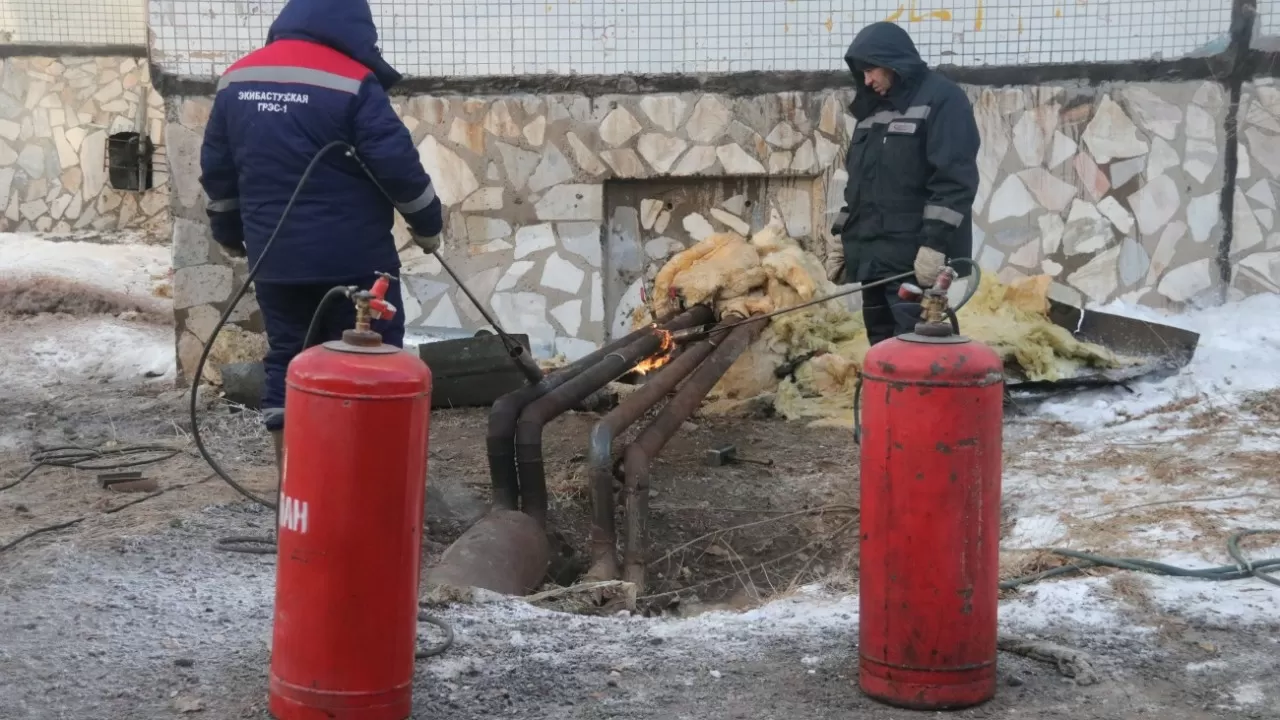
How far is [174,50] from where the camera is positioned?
26.2ft

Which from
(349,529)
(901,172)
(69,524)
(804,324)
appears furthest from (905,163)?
(69,524)

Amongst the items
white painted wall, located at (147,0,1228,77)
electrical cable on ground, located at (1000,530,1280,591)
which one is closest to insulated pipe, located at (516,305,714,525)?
electrical cable on ground, located at (1000,530,1280,591)

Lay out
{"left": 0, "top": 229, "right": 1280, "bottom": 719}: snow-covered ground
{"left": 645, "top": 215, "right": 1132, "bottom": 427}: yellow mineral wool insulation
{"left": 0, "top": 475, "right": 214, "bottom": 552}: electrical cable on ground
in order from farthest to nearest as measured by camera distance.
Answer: {"left": 645, "top": 215, "right": 1132, "bottom": 427}: yellow mineral wool insulation → {"left": 0, "top": 475, "right": 214, "bottom": 552}: electrical cable on ground → {"left": 0, "top": 229, "right": 1280, "bottom": 719}: snow-covered ground

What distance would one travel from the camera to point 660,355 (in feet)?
22.8

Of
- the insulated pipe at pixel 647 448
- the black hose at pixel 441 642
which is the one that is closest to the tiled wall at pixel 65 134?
the insulated pipe at pixel 647 448

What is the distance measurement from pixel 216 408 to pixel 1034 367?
4.70 m

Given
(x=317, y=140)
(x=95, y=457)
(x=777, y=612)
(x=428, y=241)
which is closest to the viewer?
(x=777, y=612)

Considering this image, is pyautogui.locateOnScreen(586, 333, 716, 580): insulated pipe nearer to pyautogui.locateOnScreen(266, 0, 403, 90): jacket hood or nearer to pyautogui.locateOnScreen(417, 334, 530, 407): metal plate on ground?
pyautogui.locateOnScreen(266, 0, 403, 90): jacket hood

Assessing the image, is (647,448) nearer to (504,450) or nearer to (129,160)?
(504,450)

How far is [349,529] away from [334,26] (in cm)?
224

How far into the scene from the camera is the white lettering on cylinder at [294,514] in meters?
3.04

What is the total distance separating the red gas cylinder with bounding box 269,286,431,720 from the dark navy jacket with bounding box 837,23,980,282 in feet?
11.0

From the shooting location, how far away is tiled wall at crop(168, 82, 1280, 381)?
26.3 feet

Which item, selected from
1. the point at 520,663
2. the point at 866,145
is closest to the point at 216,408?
the point at 866,145
